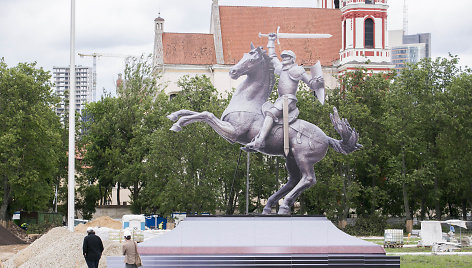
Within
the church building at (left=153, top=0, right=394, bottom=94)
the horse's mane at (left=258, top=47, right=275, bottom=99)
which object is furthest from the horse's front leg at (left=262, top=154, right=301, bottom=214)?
the church building at (left=153, top=0, right=394, bottom=94)

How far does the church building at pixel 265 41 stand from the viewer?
77.2 metres

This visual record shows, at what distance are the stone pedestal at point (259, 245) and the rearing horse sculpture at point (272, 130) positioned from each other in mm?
2466

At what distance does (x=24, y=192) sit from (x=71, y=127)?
2264 centimetres

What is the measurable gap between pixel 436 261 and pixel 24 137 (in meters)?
33.7

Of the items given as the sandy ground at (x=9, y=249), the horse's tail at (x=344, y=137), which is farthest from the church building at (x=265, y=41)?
the horse's tail at (x=344, y=137)

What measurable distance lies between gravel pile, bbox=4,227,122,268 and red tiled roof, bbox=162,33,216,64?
49.8 meters

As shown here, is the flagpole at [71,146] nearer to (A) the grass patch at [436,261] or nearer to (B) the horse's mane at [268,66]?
(B) the horse's mane at [268,66]

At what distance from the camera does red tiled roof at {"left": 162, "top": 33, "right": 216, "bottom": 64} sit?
78.5m

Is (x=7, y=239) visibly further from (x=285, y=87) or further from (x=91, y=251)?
(x=91, y=251)

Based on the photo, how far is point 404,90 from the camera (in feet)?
181

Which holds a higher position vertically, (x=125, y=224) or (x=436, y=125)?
(x=436, y=125)

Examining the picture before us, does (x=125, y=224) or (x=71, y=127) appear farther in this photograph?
(x=125, y=224)

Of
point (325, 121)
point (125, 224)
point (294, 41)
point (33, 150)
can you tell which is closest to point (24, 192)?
point (33, 150)

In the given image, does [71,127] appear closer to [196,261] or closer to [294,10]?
[196,261]
